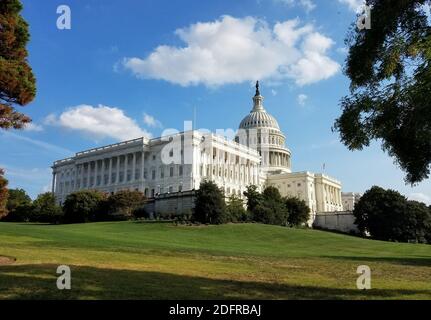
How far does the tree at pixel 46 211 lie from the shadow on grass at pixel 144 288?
84.0 meters

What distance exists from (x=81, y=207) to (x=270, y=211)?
123ft

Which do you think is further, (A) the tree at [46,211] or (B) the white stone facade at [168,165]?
(B) the white stone facade at [168,165]

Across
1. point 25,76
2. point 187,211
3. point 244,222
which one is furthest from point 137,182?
point 25,76

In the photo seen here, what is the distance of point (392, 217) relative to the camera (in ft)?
326

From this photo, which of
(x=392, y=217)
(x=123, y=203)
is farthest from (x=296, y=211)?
Answer: (x=123, y=203)

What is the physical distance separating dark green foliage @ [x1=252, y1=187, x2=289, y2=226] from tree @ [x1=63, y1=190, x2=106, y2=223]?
31.7 m

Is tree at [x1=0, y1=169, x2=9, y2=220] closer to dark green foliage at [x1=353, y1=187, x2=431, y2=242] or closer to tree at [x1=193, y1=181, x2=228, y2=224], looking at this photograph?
tree at [x1=193, y1=181, x2=228, y2=224]

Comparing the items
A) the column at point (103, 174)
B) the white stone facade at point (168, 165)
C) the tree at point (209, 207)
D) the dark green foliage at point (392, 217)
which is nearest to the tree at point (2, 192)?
the tree at point (209, 207)

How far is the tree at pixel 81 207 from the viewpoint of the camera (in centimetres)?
9338

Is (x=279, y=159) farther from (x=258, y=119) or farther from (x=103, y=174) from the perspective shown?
(x=103, y=174)

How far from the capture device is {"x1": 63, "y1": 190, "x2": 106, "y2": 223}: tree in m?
93.4

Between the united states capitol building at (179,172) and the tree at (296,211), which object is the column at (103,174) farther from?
the tree at (296,211)

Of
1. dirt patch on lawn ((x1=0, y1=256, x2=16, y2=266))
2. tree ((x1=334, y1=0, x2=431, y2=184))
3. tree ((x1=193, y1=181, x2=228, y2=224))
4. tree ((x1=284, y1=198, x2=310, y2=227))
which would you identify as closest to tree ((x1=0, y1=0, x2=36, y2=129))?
dirt patch on lawn ((x1=0, y1=256, x2=16, y2=266))
